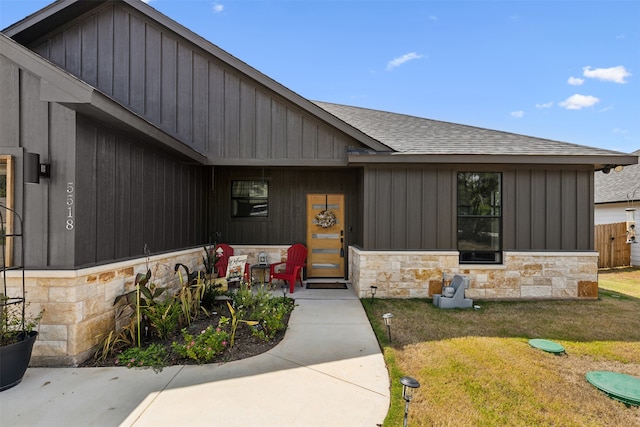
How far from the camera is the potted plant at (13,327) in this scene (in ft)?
8.82

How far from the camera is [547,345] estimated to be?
12.0ft

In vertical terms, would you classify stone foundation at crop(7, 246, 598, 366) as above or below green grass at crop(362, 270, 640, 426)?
above

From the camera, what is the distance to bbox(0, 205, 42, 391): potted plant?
2.69 meters

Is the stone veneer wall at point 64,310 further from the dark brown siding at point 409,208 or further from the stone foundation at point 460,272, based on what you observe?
the dark brown siding at point 409,208

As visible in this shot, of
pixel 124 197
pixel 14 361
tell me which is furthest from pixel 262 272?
pixel 14 361

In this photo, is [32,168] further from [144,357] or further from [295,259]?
[295,259]

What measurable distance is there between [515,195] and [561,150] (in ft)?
4.28

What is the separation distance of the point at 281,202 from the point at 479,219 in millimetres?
4495

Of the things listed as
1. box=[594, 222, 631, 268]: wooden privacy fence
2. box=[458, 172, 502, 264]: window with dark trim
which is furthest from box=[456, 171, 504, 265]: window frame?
box=[594, 222, 631, 268]: wooden privacy fence

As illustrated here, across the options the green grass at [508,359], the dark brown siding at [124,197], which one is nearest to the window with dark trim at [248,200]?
the dark brown siding at [124,197]

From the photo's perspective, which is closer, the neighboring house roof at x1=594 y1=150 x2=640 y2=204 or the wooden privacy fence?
the wooden privacy fence

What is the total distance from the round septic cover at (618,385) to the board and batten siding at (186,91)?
4766 millimetres

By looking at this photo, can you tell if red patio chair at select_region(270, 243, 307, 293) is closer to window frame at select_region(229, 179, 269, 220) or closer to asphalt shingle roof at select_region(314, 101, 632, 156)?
window frame at select_region(229, 179, 269, 220)

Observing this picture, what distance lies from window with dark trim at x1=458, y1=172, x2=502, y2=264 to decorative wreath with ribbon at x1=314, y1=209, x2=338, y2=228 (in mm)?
2854
